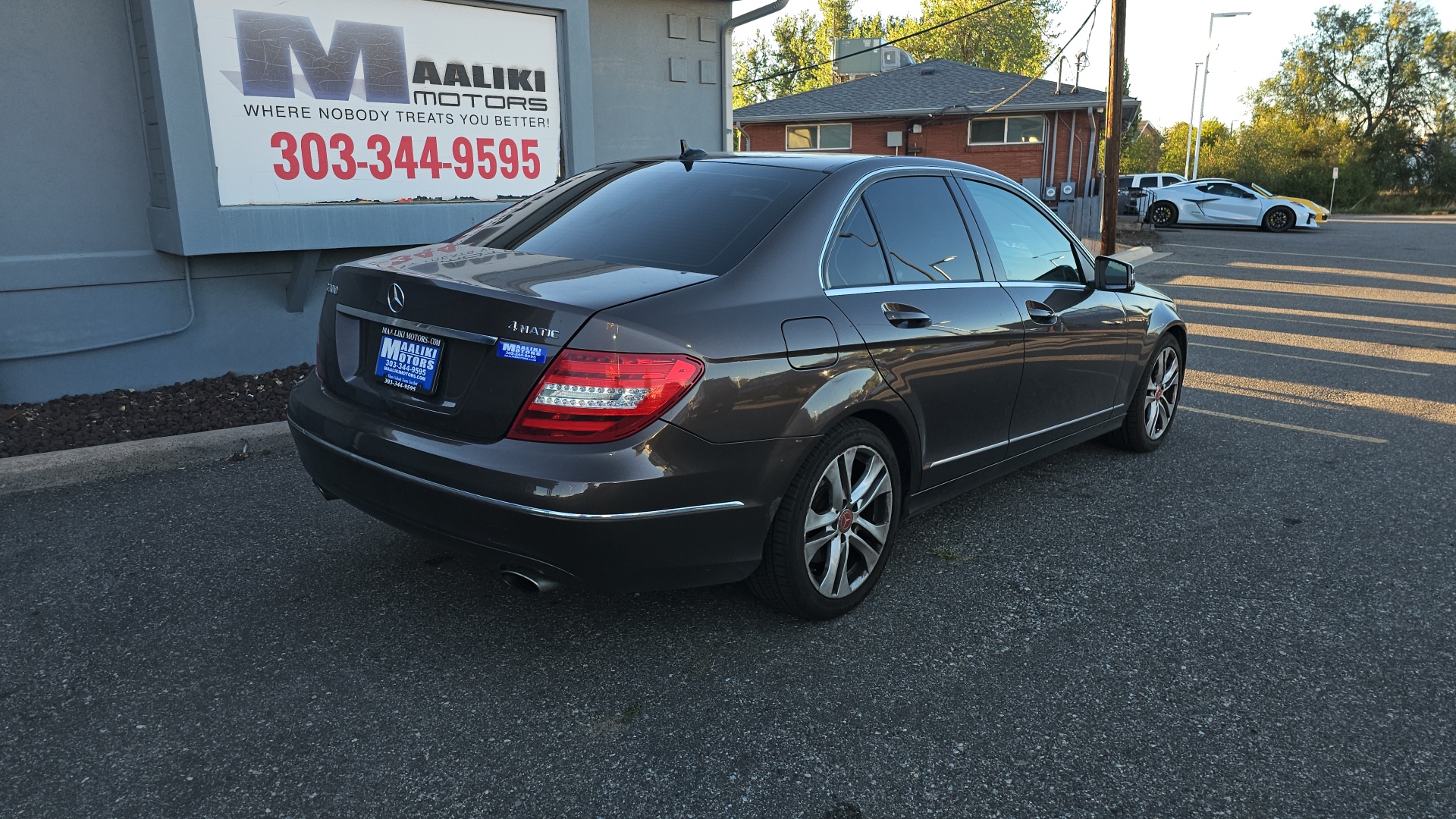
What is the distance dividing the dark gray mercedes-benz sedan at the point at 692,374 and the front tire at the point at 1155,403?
1.46 meters

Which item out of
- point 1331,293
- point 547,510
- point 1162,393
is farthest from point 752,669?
point 1331,293

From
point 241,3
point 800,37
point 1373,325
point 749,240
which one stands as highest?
point 800,37

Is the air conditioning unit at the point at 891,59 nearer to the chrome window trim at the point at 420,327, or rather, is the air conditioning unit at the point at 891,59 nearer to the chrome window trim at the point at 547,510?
the chrome window trim at the point at 420,327

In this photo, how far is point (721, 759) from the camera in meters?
2.68

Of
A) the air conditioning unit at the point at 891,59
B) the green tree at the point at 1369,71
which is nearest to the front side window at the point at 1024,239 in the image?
the air conditioning unit at the point at 891,59

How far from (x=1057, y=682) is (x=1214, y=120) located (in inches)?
4121

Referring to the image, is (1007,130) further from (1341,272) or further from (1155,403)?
(1155,403)

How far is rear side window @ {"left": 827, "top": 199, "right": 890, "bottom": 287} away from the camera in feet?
11.3

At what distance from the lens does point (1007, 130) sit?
29.6 meters

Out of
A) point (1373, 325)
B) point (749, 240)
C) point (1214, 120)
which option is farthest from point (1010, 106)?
point (1214, 120)

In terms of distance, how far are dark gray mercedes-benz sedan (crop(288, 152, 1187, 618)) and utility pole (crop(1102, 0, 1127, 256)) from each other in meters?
14.9

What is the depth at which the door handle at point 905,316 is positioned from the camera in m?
3.52

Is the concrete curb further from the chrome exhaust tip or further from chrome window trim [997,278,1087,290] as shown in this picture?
chrome window trim [997,278,1087,290]

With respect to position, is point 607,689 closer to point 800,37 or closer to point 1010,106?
point 1010,106
